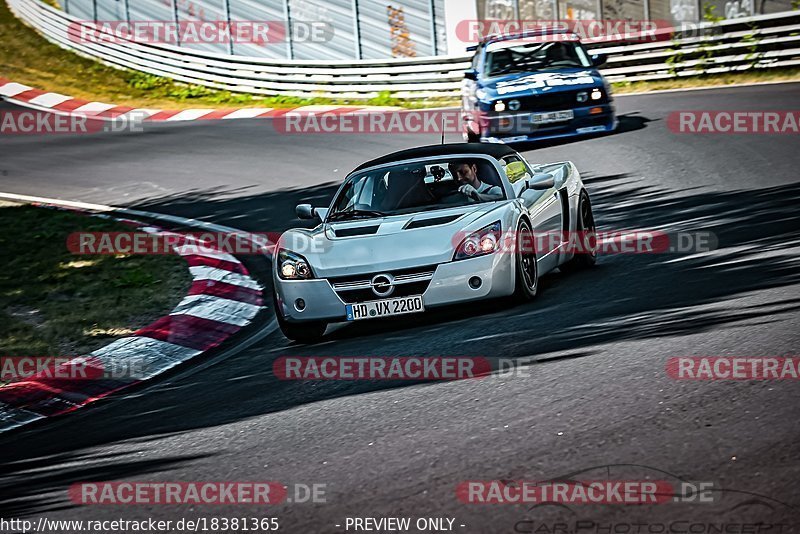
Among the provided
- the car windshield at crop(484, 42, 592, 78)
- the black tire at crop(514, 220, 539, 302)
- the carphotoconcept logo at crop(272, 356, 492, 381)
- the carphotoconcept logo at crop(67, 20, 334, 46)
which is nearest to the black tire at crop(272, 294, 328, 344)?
the carphotoconcept logo at crop(272, 356, 492, 381)

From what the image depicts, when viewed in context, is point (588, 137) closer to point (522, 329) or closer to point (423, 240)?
point (423, 240)

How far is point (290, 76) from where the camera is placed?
26688mm

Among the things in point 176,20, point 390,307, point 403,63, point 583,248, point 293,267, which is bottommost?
point 403,63

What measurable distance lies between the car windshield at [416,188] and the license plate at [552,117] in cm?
833

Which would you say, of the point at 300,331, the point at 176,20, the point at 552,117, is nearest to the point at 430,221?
the point at 300,331

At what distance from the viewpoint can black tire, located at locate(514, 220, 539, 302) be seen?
828 cm

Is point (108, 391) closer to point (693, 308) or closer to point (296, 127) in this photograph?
point (693, 308)

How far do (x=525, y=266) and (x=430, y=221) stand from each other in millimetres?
737

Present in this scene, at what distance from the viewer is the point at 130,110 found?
25734 mm

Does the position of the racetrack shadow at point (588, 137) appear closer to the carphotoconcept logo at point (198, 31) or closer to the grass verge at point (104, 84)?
the grass verge at point (104, 84)

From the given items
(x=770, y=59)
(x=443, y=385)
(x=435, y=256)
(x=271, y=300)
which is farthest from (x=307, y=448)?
(x=770, y=59)

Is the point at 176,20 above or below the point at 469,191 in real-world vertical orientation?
below

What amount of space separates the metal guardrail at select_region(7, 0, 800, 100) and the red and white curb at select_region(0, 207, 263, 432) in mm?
14154

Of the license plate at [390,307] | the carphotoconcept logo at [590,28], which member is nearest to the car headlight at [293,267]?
the license plate at [390,307]
